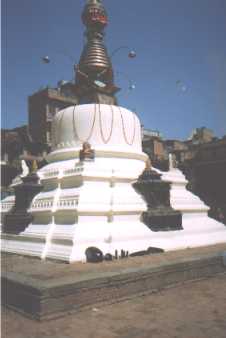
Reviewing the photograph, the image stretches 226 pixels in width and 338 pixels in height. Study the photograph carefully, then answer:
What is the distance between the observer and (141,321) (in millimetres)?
6160

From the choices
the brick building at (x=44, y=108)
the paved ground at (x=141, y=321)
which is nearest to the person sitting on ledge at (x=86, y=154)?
the paved ground at (x=141, y=321)

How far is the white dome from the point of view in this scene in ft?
50.3

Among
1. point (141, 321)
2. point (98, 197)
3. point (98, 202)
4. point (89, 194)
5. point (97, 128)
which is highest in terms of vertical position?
point (97, 128)

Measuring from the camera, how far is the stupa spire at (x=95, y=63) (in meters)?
17.7

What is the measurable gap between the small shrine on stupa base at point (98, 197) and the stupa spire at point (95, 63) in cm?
5

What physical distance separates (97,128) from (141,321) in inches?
400

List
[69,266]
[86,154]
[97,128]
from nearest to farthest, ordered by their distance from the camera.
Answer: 1. [69,266]
2. [86,154]
3. [97,128]

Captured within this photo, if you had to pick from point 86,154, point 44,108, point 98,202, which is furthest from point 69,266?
point 44,108

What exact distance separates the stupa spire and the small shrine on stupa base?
0.05m

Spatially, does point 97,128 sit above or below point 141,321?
above

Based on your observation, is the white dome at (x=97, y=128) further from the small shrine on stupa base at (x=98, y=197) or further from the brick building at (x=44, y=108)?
the brick building at (x=44, y=108)

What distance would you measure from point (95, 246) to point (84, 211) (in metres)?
1.15

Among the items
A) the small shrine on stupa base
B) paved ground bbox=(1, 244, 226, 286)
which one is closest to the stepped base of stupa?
the small shrine on stupa base

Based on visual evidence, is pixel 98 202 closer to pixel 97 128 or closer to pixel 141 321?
pixel 97 128
